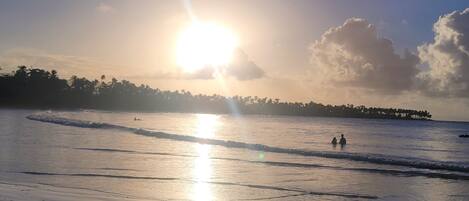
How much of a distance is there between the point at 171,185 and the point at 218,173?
4.76 metres

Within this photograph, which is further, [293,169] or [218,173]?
[293,169]

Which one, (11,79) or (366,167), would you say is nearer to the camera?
(366,167)

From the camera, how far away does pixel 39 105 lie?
7707 inches

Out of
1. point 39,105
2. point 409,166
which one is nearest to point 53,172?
point 409,166

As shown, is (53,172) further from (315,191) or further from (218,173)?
(315,191)

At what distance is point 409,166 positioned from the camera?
36.0m

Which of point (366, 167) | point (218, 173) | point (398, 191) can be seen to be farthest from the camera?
point (366, 167)

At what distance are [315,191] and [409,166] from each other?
1683cm


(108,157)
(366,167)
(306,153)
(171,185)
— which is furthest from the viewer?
(306,153)

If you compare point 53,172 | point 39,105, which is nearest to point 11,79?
point 39,105

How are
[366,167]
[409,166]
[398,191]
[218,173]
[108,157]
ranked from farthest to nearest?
[409,166] → [366,167] → [108,157] → [218,173] → [398,191]

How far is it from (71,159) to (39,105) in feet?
579

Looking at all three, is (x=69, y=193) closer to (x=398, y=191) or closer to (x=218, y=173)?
(x=218, y=173)

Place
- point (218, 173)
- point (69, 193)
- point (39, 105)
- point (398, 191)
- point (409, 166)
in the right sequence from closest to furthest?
point (69, 193), point (398, 191), point (218, 173), point (409, 166), point (39, 105)
